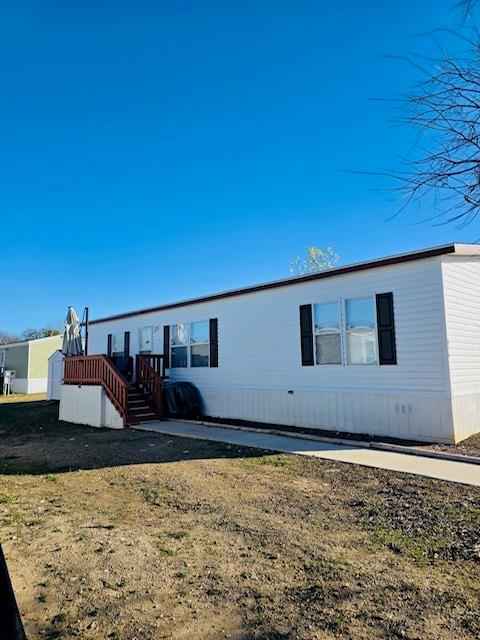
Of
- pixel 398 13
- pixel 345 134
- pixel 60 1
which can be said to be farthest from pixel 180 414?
pixel 398 13

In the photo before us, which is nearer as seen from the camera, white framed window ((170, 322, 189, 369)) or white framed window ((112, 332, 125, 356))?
white framed window ((170, 322, 189, 369))

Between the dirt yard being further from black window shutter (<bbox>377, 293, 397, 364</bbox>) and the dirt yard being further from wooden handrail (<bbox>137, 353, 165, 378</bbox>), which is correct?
wooden handrail (<bbox>137, 353, 165, 378</bbox>)

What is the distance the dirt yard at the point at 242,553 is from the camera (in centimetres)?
242

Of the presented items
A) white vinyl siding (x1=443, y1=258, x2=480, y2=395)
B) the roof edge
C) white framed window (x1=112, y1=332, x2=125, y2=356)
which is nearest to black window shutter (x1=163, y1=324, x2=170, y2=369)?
the roof edge

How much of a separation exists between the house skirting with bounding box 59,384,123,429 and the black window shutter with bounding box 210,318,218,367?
314 centimetres

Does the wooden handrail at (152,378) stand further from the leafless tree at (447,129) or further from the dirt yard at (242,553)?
the leafless tree at (447,129)

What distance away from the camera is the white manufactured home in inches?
325

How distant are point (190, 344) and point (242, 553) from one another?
10439 mm

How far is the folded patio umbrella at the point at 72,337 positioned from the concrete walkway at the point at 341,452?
5.87 m

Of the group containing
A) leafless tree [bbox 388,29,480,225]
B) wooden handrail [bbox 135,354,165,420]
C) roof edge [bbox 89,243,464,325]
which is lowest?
wooden handrail [bbox 135,354,165,420]

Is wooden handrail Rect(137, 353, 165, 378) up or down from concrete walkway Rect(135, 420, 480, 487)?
up

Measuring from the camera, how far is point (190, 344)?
13633mm

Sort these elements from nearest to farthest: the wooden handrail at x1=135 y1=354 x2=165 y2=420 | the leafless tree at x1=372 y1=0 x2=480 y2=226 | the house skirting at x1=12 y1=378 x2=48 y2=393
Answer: the leafless tree at x1=372 y1=0 x2=480 y2=226 → the wooden handrail at x1=135 y1=354 x2=165 y2=420 → the house skirting at x1=12 y1=378 x2=48 y2=393

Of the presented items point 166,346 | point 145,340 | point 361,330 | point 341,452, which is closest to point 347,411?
point 361,330
